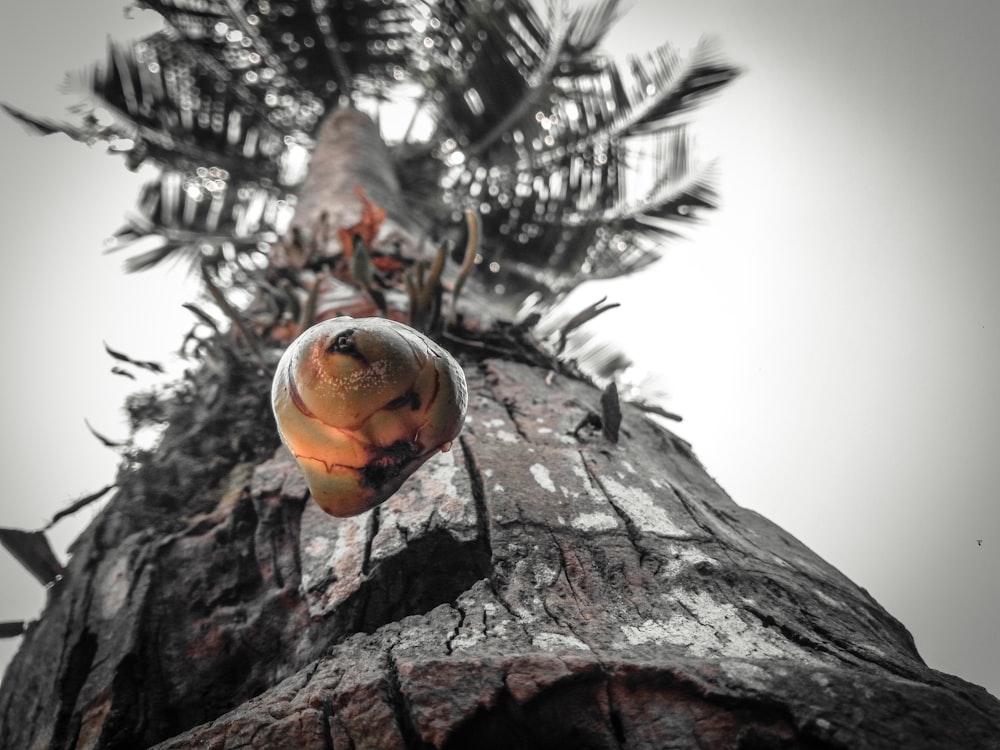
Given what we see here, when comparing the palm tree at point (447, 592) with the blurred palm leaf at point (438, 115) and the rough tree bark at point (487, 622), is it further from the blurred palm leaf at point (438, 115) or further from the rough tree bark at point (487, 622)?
the blurred palm leaf at point (438, 115)

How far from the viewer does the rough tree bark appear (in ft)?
1.78

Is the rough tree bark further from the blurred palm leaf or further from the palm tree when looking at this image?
the blurred palm leaf

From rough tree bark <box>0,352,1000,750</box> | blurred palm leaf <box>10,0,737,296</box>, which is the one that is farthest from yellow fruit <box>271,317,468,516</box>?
blurred palm leaf <box>10,0,737,296</box>

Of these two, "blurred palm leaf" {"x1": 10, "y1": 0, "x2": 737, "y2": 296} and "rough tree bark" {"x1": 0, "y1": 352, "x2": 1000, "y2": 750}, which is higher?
"blurred palm leaf" {"x1": 10, "y1": 0, "x2": 737, "y2": 296}

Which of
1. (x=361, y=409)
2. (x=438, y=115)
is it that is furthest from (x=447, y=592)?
(x=438, y=115)

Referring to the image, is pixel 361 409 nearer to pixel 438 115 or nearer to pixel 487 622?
pixel 487 622

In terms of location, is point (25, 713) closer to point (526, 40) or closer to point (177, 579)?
point (177, 579)

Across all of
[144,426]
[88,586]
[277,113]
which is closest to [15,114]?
[277,113]

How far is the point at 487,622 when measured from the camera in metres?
0.68

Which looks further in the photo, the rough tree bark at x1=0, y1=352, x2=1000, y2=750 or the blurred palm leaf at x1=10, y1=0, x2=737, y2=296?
the blurred palm leaf at x1=10, y1=0, x2=737, y2=296

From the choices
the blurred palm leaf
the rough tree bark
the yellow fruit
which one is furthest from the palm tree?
the blurred palm leaf

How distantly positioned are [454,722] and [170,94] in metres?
3.90

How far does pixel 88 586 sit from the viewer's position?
3.42ft

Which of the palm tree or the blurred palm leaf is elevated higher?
the blurred palm leaf
